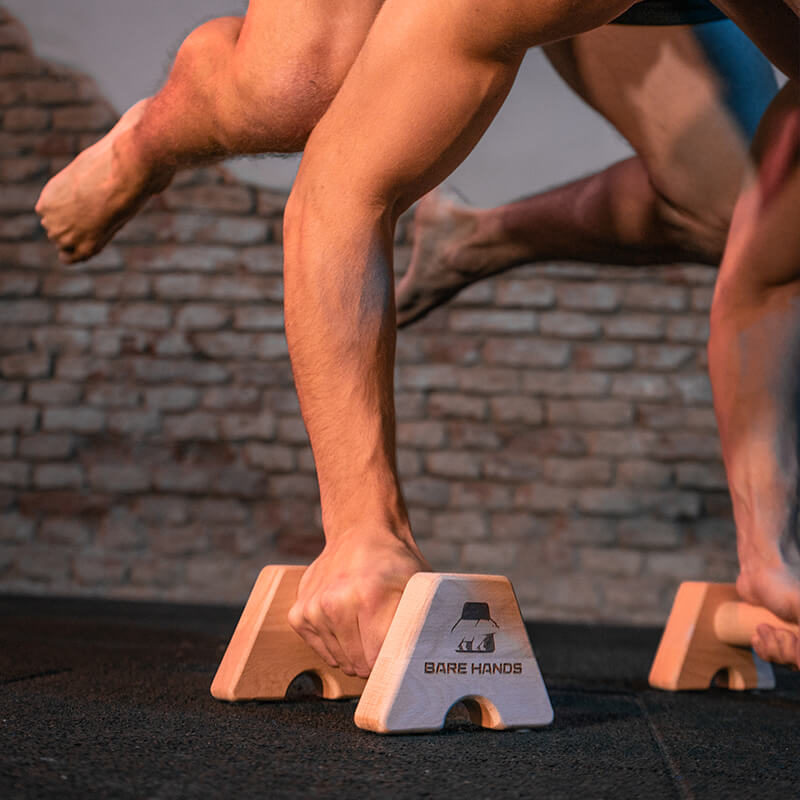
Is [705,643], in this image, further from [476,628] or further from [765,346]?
[476,628]

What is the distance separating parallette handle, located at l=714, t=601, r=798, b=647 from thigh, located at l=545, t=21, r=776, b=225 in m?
0.51

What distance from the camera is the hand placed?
77 centimetres

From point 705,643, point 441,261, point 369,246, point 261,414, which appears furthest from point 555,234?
point 261,414

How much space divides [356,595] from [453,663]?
0.09m

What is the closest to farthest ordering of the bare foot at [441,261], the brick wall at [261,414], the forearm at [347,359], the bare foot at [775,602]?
the forearm at [347,359], the bare foot at [775,602], the bare foot at [441,261], the brick wall at [261,414]

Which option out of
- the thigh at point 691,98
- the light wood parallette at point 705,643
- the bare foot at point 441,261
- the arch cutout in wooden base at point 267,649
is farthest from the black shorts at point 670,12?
the arch cutout in wooden base at point 267,649

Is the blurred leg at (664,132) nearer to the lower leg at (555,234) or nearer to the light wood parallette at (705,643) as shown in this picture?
the lower leg at (555,234)

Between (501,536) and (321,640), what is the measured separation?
3.21m

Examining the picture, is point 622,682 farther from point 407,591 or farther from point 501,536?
point 501,536

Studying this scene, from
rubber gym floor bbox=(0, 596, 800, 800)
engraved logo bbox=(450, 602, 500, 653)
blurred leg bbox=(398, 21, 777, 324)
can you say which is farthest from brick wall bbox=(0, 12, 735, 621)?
engraved logo bbox=(450, 602, 500, 653)

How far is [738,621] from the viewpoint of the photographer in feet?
3.84

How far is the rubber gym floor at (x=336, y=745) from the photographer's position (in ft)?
1.79

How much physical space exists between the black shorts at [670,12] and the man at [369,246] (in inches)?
21.5

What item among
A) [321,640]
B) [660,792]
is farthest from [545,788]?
[321,640]
